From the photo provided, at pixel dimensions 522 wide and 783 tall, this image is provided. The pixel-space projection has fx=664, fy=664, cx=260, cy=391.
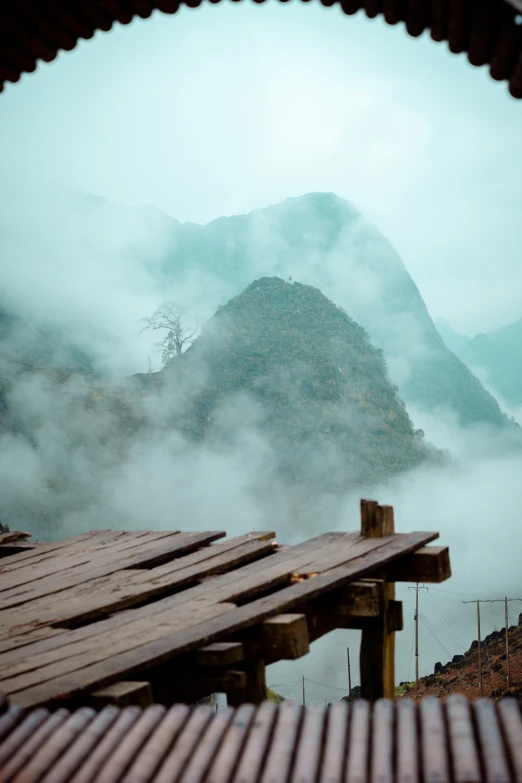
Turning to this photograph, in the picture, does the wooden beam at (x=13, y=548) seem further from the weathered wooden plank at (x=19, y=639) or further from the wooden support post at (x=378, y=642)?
the wooden support post at (x=378, y=642)

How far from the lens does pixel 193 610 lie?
12.7 feet

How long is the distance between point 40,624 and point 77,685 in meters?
1.20

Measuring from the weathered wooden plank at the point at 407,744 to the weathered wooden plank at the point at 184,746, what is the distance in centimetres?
62

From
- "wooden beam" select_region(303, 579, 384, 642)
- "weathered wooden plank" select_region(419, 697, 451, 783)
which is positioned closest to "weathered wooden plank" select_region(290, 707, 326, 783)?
"weathered wooden plank" select_region(419, 697, 451, 783)

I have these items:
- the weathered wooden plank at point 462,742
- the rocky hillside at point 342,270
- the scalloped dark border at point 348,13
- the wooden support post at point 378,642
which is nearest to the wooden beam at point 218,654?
the weathered wooden plank at point 462,742

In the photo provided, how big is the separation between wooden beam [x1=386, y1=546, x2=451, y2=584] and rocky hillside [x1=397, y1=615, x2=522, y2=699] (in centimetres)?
1913

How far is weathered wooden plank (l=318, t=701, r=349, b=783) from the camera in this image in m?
1.88

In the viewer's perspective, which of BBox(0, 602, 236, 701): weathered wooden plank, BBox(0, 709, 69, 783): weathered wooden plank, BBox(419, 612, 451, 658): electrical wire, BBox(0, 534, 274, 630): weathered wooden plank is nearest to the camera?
BBox(0, 709, 69, 783): weathered wooden plank

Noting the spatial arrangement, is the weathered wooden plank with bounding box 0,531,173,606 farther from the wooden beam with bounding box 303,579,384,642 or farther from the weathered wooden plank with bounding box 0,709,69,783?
the weathered wooden plank with bounding box 0,709,69,783

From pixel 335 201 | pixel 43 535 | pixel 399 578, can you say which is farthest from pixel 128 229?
pixel 399 578

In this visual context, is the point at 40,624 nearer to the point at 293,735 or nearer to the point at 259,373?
the point at 293,735

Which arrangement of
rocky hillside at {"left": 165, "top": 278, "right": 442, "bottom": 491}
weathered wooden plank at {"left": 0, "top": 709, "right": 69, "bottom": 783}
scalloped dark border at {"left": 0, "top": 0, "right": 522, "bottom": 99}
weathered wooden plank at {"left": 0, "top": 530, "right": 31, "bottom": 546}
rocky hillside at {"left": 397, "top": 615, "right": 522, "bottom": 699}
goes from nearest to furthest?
1. weathered wooden plank at {"left": 0, "top": 709, "right": 69, "bottom": 783}
2. scalloped dark border at {"left": 0, "top": 0, "right": 522, "bottom": 99}
3. weathered wooden plank at {"left": 0, "top": 530, "right": 31, "bottom": 546}
4. rocky hillside at {"left": 397, "top": 615, "right": 522, "bottom": 699}
5. rocky hillside at {"left": 165, "top": 278, "right": 442, "bottom": 491}

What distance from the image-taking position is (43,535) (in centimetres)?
3672

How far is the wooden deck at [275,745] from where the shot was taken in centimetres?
187
